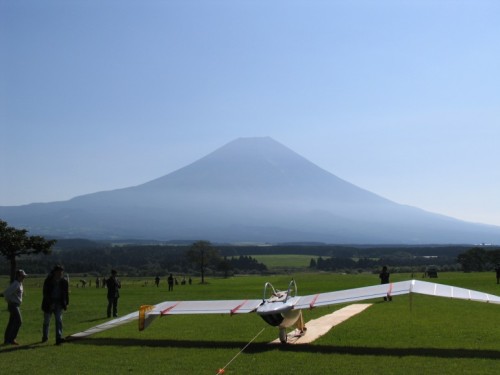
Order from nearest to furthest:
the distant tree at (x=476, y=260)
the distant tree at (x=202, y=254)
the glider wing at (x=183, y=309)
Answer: the glider wing at (x=183, y=309)
the distant tree at (x=202, y=254)
the distant tree at (x=476, y=260)

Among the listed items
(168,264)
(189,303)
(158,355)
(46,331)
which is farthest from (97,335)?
(168,264)

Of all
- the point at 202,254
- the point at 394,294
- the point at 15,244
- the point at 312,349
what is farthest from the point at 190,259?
the point at 394,294

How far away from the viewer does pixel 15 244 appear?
136 ft

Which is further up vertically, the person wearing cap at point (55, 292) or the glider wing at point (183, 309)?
the person wearing cap at point (55, 292)

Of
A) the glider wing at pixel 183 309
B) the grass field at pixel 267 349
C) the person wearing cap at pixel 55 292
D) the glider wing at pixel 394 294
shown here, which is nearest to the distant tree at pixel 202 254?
the grass field at pixel 267 349

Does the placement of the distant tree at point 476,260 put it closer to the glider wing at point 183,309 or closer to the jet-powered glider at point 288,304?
the jet-powered glider at point 288,304

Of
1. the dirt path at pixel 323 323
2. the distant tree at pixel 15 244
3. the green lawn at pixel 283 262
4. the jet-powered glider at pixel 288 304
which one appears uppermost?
the distant tree at pixel 15 244

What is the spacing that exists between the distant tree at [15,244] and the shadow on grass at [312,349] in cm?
2758

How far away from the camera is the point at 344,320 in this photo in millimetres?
19234

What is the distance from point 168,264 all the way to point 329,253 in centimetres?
6728

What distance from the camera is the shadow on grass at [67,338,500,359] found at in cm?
1266

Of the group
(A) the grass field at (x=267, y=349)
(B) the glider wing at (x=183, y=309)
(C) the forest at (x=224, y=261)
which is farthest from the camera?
(C) the forest at (x=224, y=261)

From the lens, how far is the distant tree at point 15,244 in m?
40.9

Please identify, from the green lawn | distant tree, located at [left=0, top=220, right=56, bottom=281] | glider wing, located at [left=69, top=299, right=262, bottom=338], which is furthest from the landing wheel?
the green lawn
